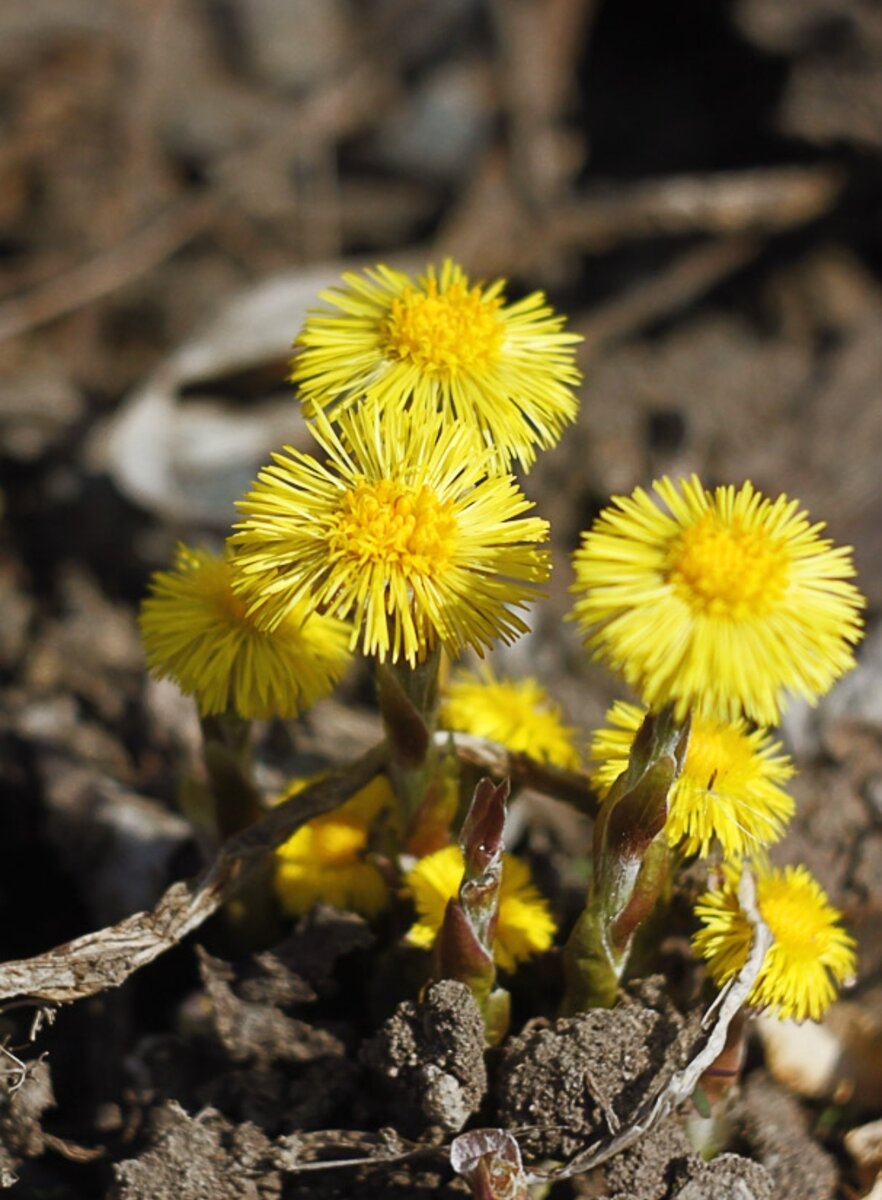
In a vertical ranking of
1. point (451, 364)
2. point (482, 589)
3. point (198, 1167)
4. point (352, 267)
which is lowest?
point (198, 1167)

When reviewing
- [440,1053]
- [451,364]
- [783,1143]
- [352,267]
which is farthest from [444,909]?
[352,267]

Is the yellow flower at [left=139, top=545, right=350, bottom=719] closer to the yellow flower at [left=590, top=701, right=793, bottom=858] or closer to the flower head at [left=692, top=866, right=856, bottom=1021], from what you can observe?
the yellow flower at [left=590, top=701, right=793, bottom=858]

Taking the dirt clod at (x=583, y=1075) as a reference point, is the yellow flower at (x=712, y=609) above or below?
above

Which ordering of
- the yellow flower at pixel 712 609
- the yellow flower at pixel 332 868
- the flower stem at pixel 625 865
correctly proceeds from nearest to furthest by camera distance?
the yellow flower at pixel 712 609 → the flower stem at pixel 625 865 → the yellow flower at pixel 332 868

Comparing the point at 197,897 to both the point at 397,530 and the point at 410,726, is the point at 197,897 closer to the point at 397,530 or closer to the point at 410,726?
the point at 410,726

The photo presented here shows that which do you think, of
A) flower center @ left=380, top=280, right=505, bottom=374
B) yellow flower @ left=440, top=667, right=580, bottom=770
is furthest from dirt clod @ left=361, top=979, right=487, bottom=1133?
flower center @ left=380, top=280, right=505, bottom=374

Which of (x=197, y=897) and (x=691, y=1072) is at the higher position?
(x=197, y=897)

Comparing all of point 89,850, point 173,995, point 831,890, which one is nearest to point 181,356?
point 89,850

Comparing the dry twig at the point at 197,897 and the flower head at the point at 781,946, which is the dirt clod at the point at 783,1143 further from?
the dry twig at the point at 197,897

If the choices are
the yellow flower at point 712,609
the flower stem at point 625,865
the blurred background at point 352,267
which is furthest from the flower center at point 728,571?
the blurred background at point 352,267
